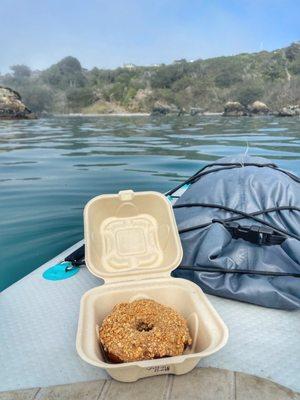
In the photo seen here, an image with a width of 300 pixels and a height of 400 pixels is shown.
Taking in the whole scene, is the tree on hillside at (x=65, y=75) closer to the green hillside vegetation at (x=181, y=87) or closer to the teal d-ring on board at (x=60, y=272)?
the green hillside vegetation at (x=181, y=87)

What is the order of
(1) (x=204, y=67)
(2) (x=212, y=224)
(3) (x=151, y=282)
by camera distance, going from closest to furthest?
(3) (x=151, y=282) < (2) (x=212, y=224) < (1) (x=204, y=67)

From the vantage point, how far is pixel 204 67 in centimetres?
7450

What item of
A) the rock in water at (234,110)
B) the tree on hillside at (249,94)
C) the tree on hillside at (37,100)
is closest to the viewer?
the rock in water at (234,110)

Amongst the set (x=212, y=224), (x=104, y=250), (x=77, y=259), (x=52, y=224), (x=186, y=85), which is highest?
(x=186, y=85)

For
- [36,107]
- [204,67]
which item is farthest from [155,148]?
[204,67]

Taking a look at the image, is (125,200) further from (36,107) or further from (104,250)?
(36,107)

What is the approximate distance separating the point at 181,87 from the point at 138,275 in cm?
6429

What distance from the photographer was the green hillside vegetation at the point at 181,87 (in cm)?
5547

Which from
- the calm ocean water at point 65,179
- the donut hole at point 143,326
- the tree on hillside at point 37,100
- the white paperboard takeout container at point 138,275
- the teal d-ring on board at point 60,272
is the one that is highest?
the tree on hillside at point 37,100

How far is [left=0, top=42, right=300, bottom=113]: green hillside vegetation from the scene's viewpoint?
55469 millimetres

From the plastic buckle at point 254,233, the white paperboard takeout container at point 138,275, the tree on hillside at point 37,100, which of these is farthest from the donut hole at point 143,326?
the tree on hillside at point 37,100

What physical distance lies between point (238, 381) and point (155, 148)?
8539 mm

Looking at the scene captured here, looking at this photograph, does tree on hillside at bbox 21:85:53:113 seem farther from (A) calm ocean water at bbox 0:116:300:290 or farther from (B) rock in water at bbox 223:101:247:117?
(A) calm ocean water at bbox 0:116:300:290

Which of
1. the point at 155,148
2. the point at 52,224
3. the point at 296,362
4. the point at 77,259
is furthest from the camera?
the point at 155,148
